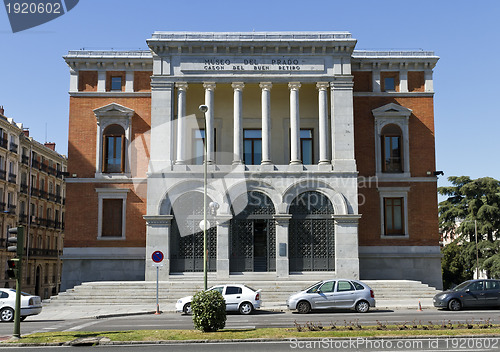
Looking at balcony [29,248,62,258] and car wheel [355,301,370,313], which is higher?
balcony [29,248,62,258]

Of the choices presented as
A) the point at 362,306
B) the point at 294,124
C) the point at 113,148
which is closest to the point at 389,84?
the point at 294,124

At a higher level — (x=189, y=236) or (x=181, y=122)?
(x=181, y=122)

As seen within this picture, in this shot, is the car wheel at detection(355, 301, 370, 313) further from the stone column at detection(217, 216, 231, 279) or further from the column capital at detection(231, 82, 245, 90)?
the column capital at detection(231, 82, 245, 90)

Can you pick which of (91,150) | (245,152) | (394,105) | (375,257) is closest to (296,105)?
(245,152)

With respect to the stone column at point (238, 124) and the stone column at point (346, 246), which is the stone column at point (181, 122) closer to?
the stone column at point (238, 124)

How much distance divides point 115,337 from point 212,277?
19.0 metres

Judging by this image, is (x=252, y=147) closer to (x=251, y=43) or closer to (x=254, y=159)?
(x=254, y=159)

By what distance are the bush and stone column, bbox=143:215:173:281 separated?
18975 mm

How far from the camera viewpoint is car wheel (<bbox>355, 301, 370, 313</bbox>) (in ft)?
84.3

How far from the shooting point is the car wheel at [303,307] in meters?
25.8

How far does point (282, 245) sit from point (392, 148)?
35.3 ft

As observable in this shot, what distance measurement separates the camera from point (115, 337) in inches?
666

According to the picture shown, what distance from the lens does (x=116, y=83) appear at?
4059 cm

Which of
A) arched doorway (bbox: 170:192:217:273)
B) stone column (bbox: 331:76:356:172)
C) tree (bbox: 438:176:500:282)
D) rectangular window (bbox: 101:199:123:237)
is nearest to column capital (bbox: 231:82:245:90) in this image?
stone column (bbox: 331:76:356:172)
